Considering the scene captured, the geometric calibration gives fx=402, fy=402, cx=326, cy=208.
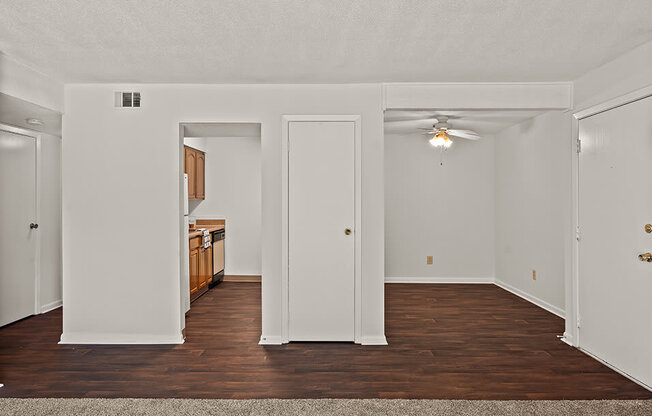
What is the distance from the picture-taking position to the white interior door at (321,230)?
3.59m

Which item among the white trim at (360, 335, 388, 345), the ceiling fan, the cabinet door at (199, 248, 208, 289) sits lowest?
the white trim at (360, 335, 388, 345)

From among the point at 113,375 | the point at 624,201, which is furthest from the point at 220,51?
the point at 624,201

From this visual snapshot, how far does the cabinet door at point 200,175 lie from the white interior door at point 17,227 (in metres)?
2.08

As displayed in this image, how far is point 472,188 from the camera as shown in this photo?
627 cm

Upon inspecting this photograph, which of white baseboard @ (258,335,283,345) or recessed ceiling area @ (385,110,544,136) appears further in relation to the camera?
recessed ceiling area @ (385,110,544,136)

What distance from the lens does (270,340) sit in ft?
11.8

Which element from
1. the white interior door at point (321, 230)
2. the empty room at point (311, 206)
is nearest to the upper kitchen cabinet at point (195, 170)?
the empty room at point (311, 206)

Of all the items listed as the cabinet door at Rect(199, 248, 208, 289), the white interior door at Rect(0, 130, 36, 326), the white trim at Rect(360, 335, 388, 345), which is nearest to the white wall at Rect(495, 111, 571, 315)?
the white trim at Rect(360, 335, 388, 345)

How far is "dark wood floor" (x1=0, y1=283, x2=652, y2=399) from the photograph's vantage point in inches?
106

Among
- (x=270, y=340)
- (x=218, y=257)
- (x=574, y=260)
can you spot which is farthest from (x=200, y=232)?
(x=574, y=260)

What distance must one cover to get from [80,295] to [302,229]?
6.86 feet

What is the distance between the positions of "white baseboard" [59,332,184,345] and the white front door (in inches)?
139

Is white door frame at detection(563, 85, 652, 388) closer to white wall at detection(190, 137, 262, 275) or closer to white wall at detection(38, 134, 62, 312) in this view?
white wall at detection(190, 137, 262, 275)

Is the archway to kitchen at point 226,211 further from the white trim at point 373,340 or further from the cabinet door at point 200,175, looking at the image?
the white trim at point 373,340
